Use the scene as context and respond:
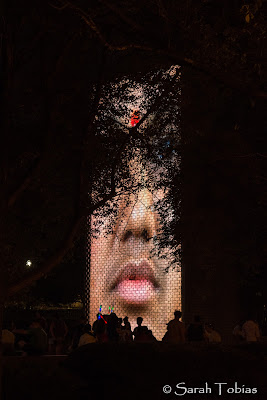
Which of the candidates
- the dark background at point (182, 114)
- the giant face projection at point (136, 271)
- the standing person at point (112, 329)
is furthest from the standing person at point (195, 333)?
the giant face projection at point (136, 271)

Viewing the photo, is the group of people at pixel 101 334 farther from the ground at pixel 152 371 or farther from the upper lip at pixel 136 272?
the upper lip at pixel 136 272

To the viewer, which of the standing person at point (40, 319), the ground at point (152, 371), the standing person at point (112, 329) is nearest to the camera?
the ground at point (152, 371)

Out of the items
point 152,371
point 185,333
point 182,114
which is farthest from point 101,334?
point 152,371

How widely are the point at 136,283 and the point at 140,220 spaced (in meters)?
2.86

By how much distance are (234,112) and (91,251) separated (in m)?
13.7

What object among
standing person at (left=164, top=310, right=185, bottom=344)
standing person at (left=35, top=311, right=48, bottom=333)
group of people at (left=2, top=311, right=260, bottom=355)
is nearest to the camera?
group of people at (left=2, top=311, right=260, bottom=355)

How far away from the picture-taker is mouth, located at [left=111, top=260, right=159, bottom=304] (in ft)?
93.7

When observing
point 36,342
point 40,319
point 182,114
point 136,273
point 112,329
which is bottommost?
point 36,342

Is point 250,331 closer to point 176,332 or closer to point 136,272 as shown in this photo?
point 176,332

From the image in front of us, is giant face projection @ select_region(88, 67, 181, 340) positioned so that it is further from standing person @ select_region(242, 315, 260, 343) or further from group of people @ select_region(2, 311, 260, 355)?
standing person @ select_region(242, 315, 260, 343)

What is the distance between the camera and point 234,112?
2081 centimetres

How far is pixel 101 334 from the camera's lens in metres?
15.7

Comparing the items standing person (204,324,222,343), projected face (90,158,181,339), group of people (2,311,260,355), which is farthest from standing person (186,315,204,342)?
projected face (90,158,181,339)

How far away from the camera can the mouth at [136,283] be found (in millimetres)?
28562
